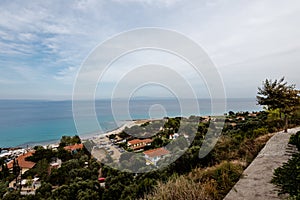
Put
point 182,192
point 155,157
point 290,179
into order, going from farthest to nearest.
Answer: point 155,157 → point 182,192 → point 290,179

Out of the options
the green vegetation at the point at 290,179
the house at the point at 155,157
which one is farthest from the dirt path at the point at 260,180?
the house at the point at 155,157

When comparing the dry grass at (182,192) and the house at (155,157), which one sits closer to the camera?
the dry grass at (182,192)

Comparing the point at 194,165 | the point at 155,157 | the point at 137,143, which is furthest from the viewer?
the point at 137,143

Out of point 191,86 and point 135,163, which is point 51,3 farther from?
→ point 135,163

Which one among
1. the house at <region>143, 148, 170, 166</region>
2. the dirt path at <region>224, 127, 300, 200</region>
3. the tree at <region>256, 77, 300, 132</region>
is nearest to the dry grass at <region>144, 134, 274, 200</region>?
the dirt path at <region>224, 127, 300, 200</region>

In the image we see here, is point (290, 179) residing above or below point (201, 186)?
above

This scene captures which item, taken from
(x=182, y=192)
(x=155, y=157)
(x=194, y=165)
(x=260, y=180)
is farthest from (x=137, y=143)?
(x=182, y=192)

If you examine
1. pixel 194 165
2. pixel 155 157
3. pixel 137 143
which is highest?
pixel 194 165

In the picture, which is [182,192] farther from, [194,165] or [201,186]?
[194,165]

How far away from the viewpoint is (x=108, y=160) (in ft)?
37.5

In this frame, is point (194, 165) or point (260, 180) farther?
point (194, 165)

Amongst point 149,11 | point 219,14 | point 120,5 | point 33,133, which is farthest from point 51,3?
point 33,133

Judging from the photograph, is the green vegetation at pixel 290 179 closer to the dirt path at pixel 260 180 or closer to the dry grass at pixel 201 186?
the dirt path at pixel 260 180

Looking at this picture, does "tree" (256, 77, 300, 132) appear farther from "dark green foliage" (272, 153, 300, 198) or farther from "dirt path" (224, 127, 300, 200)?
"dark green foliage" (272, 153, 300, 198)
